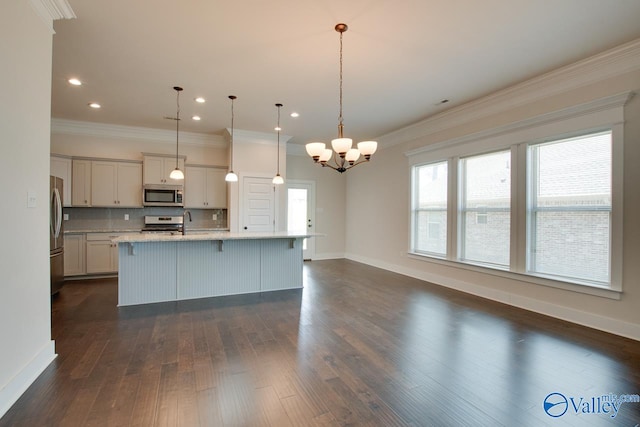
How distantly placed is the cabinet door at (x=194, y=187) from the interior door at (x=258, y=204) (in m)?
0.90

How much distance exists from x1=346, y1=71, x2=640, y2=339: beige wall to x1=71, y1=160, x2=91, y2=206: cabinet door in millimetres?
5714

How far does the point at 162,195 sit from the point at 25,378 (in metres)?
4.28

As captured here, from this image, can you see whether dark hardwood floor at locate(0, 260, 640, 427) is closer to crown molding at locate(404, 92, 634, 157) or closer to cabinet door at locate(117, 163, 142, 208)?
cabinet door at locate(117, 163, 142, 208)

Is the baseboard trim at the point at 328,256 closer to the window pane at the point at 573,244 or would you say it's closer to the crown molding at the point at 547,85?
the crown molding at the point at 547,85

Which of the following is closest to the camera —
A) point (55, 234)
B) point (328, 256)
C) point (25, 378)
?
point (25, 378)

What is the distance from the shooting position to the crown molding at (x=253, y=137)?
622 cm

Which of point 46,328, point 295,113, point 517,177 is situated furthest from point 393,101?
point 46,328

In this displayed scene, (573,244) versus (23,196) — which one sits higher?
(23,196)

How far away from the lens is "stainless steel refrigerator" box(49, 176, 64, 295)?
4145mm

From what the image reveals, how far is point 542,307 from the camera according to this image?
12.6 feet

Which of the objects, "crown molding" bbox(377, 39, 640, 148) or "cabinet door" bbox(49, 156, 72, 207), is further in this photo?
"cabinet door" bbox(49, 156, 72, 207)

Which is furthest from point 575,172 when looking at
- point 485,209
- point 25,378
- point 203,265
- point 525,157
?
point 25,378

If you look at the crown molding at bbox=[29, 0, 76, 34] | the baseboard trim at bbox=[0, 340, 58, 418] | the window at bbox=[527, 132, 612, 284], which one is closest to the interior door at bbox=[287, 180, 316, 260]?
the window at bbox=[527, 132, 612, 284]

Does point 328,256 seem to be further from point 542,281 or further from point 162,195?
point 542,281
